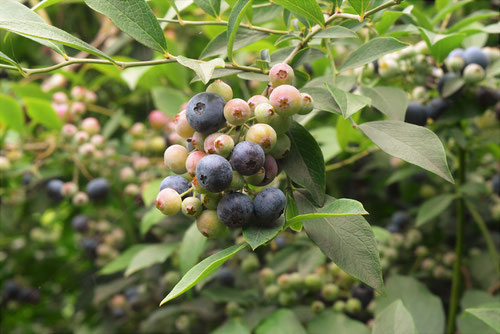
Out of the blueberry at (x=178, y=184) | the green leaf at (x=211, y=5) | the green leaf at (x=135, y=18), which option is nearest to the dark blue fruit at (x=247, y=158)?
the blueberry at (x=178, y=184)

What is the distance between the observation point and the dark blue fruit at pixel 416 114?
94 centimetres

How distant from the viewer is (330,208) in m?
0.55

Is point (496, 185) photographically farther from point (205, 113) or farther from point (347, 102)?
point (205, 113)

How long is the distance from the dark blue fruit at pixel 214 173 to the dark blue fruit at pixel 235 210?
2cm

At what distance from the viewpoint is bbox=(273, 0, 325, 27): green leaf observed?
2.09 ft

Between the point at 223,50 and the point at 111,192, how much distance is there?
1207 millimetres

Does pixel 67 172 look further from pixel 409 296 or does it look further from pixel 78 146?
pixel 409 296

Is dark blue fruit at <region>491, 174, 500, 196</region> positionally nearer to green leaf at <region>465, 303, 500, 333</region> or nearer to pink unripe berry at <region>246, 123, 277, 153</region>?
green leaf at <region>465, 303, 500, 333</region>

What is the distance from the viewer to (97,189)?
5.34 feet

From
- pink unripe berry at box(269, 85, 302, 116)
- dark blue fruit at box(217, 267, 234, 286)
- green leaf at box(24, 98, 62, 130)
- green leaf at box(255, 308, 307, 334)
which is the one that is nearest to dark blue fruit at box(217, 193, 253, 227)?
pink unripe berry at box(269, 85, 302, 116)

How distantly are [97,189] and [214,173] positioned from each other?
1.20 m

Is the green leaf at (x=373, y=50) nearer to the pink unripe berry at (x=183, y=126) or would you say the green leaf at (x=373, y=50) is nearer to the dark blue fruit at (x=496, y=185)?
the pink unripe berry at (x=183, y=126)

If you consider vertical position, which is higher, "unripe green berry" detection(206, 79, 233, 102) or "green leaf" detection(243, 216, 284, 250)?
"unripe green berry" detection(206, 79, 233, 102)

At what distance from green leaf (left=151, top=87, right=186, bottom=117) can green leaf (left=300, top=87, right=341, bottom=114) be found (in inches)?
29.5
